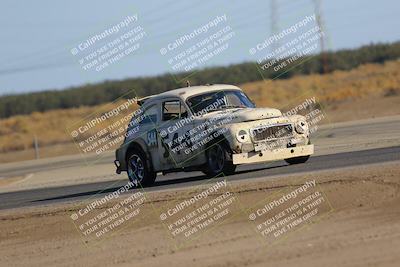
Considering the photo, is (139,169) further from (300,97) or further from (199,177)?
(300,97)

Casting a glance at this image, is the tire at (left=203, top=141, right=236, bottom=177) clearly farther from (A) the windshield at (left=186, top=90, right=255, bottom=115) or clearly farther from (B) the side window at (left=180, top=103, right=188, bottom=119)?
(B) the side window at (left=180, top=103, right=188, bottom=119)

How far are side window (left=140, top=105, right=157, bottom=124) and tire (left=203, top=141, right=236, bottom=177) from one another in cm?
175

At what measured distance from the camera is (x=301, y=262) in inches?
424

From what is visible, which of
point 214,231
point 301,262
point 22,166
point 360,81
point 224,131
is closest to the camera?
point 301,262

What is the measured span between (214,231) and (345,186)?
95.2 inches

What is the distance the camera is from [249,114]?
1942cm

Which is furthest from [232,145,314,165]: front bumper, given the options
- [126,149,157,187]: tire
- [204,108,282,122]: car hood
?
[126,149,157,187]: tire

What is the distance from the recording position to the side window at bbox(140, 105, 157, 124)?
2077 centimetres

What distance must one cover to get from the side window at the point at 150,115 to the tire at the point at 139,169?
0.60 metres

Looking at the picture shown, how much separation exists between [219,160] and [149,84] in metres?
72.2

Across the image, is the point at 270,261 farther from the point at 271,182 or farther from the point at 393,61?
the point at 393,61

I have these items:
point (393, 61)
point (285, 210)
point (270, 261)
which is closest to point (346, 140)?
point (285, 210)

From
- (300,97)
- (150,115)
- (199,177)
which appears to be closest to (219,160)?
(199,177)

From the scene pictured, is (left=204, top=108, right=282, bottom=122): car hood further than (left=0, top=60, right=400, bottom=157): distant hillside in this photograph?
No
